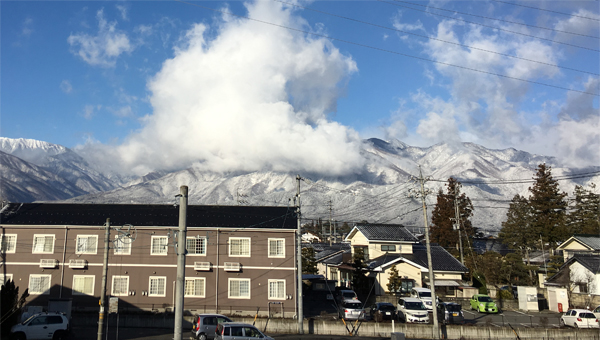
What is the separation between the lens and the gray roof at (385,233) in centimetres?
6100

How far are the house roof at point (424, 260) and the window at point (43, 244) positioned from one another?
35252 millimetres

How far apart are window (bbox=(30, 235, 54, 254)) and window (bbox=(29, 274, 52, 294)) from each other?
225 centimetres

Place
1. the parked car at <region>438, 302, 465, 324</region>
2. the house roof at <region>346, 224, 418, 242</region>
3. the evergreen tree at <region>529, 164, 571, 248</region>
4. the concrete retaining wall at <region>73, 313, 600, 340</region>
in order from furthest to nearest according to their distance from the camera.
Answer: the evergreen tree at <region>529, 164, 571, 248</region> → the house roof at <region>346, 224, 418, 242</region> → the parked car at <region>438, 302, 465, 324</region> → the concrete retaining wall at <region>73, 313, 600, 340</region>

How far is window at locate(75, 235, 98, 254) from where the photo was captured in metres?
39.8

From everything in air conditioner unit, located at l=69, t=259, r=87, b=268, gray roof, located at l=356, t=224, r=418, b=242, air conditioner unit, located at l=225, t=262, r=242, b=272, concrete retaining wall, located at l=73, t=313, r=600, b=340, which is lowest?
concrete retaining wall, located at l=73, t=313, r=600, b=340

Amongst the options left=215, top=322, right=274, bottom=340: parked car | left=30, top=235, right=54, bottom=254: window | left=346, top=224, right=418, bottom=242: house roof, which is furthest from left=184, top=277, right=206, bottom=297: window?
left=346, top=224, right=418, bottom=242: house roof

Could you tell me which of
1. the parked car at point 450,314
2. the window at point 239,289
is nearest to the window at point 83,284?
the window at point 239,289

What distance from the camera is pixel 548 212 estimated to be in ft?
246

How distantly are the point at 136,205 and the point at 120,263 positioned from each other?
23.0 feet

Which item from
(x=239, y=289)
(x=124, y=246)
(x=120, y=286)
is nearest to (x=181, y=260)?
(x=239, y=289)

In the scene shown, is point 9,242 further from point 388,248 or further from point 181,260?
point 388,248

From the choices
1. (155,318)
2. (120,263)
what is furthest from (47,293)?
(155,318)

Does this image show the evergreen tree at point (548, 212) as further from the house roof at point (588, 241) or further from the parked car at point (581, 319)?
the parked car at point (581, 319)

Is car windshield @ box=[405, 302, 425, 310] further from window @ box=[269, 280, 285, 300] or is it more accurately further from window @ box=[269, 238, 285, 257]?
window @ box=[269, 238, 285, 257]
